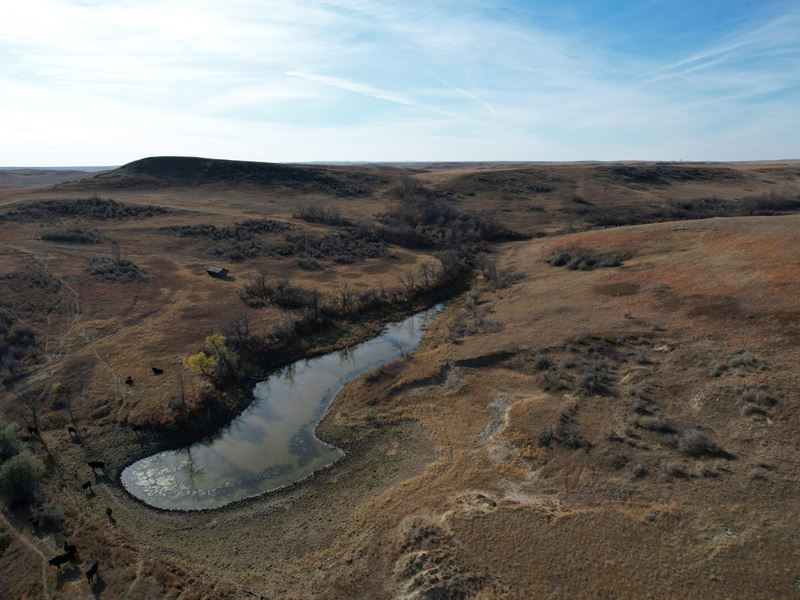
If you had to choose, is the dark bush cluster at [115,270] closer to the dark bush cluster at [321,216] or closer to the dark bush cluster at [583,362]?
the dark bush cluster at [321,216]

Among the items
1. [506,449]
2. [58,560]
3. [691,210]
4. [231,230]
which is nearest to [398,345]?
[506,449]

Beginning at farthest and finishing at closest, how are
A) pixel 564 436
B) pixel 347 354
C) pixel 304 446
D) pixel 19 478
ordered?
pixel 347 354 → pixel 304 446 → pixel 564 436 → pixel 19 478

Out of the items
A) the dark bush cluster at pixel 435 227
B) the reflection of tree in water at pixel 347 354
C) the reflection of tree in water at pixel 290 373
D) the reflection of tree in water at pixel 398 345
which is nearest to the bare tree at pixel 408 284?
the reflection of tree in water at pixel 398 345

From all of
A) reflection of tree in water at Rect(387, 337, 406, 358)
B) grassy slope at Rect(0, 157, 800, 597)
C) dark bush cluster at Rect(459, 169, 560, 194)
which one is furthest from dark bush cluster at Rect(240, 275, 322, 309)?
dark bush cluster at Rect(459, 169, 560, 194)

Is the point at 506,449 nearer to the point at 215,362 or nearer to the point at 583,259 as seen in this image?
the point at 215,362

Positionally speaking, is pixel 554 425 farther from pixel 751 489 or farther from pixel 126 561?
pixel 126 561

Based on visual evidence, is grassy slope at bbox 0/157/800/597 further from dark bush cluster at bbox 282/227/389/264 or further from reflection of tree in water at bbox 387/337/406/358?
dark bush cluster at bbox 282/227/389/264
